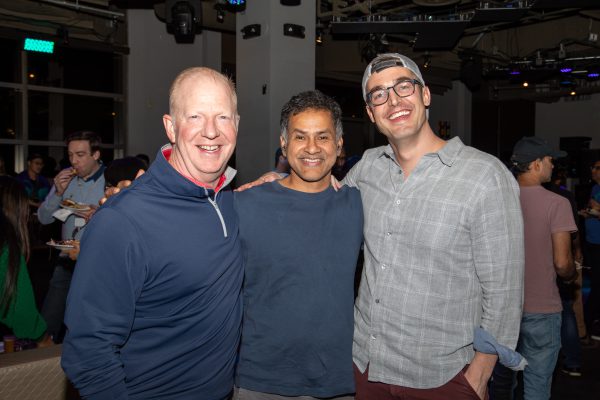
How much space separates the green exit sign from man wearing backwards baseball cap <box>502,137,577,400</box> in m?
8.28

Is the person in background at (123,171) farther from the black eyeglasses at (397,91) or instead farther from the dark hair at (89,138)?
the black eyeglasses at (397,91)

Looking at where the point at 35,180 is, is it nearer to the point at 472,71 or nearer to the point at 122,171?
the point at 122,171

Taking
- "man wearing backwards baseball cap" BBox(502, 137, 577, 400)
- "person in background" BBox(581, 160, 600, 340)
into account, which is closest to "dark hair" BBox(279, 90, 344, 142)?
"man wearing backwards baseball cap" BBox(502, 137, 577, 400)

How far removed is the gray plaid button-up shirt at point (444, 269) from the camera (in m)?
1.62

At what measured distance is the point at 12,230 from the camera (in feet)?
8.61

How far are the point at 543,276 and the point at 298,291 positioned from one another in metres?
1.76

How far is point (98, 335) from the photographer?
1.30 m

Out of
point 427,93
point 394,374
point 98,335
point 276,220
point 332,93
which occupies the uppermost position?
point 332,93

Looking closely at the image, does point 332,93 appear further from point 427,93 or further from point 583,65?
point 427,93

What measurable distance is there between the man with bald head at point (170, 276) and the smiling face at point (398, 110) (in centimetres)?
55

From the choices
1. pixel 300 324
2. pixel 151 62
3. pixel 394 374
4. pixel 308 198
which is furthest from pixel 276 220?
pixel 151 62

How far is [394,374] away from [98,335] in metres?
0.96

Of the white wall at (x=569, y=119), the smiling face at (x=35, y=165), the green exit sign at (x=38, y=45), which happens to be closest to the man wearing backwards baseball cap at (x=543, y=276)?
the smiling face at (x=35, y=165)

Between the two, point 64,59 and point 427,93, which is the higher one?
point 64,59
